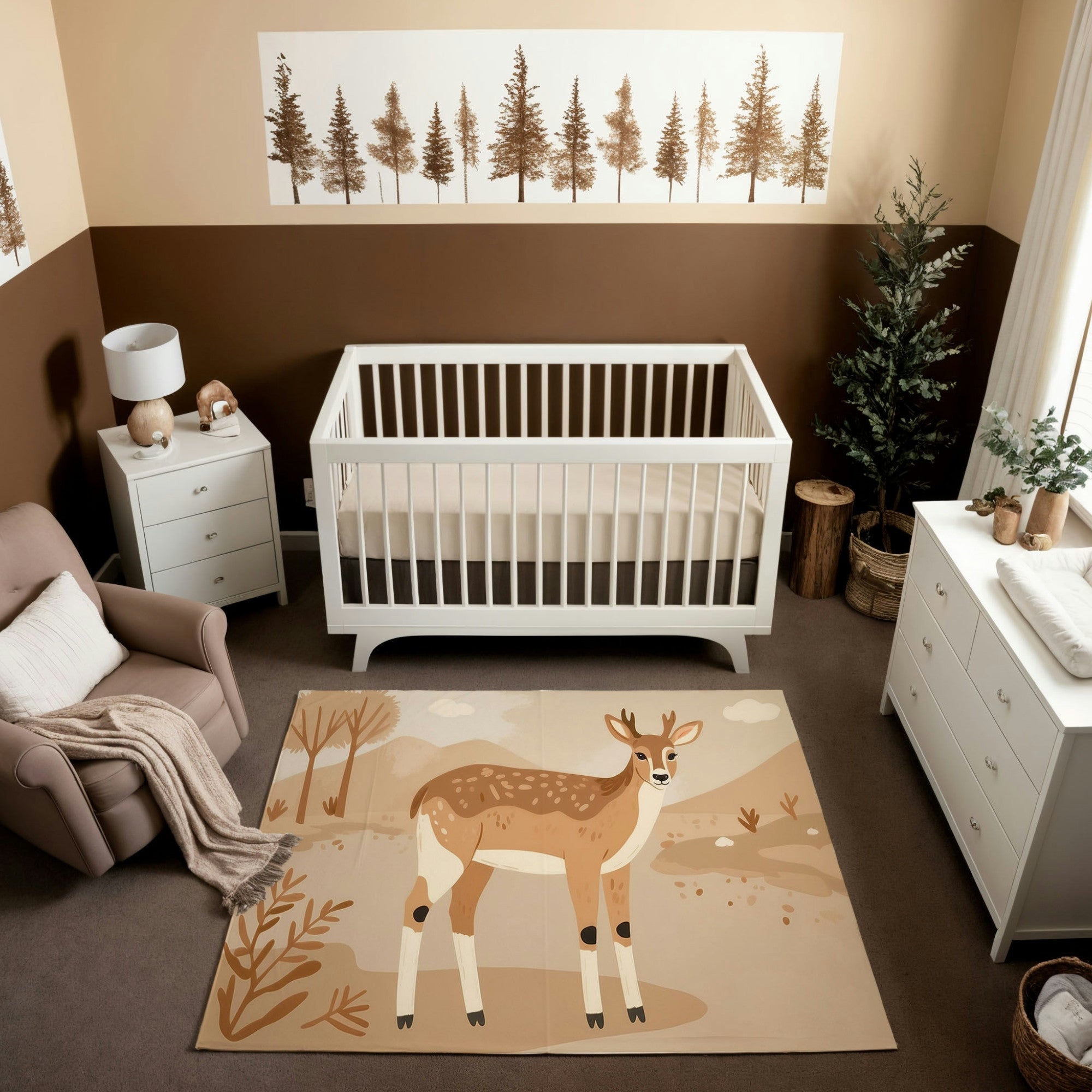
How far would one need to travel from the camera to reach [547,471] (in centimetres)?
341

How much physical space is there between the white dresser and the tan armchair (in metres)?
1.90

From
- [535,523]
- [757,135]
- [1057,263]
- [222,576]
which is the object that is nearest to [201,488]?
[222,576]

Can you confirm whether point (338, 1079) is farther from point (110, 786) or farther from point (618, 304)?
point (618, 304)

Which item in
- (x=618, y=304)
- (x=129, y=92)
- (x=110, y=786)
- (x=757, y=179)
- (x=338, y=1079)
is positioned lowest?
(x=338, y=1079)

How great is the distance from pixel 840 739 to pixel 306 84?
8.79 feet

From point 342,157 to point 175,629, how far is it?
1.71 metres

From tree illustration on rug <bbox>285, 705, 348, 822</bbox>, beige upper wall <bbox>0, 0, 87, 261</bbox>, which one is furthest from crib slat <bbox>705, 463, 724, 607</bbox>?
beige upper wall <bbox>0, 0, 87, 261</bbox>

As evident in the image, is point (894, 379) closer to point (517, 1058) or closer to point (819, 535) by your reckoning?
point (819, 535)

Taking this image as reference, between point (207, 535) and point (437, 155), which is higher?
point (437, 155)

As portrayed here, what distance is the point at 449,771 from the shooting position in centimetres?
280

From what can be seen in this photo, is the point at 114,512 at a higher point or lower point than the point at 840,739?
higher

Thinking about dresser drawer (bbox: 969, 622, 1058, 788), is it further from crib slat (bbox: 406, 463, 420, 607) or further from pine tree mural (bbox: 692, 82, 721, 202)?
pine tree mural (bbox: 692, 82, 721, 202)

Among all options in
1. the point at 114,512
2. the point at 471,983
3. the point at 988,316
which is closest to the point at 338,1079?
the point at 471,983

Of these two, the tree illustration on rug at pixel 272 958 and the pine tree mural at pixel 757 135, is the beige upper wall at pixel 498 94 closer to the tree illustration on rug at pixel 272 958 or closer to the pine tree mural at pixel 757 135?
the pine tree mural at pixel 757 135
